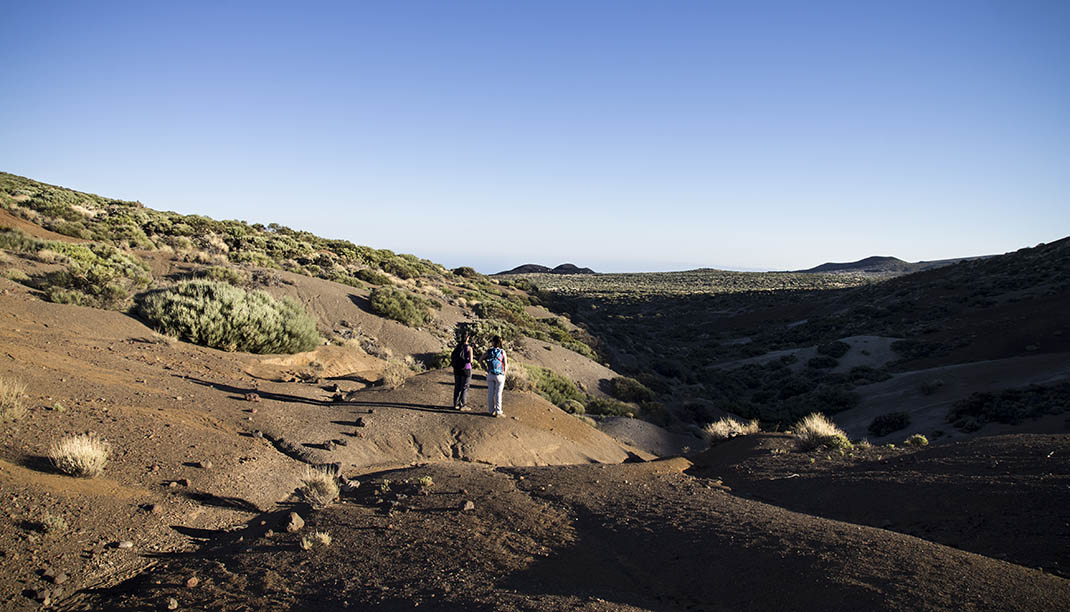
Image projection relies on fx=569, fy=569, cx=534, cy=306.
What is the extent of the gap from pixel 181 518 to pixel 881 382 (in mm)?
25032

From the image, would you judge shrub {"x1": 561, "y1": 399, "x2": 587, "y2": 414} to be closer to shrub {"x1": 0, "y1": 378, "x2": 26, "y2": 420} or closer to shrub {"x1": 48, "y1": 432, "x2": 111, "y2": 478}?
shrub {"x1": 48, "y1": 432, "x2": 111, "y2": 478}

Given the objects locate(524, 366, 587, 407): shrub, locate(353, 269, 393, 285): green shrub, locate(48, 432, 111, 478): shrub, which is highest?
locate(353, 269, 393, 285): green shrub

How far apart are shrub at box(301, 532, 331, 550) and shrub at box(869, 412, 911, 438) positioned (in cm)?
1729

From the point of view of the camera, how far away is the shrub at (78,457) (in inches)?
253

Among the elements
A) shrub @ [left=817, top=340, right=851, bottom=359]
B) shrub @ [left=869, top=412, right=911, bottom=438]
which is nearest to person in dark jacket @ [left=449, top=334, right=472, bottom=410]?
shrub @ [left=869, top=412, right=911, bottom=438]

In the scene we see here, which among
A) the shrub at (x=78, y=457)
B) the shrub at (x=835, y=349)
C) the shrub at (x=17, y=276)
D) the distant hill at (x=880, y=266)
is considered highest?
the distant hill at (x=880, y=266)

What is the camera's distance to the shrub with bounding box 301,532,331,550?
589 centimetres

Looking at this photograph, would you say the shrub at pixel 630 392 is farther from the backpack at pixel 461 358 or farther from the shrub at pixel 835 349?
the shrub at pixel 835 349

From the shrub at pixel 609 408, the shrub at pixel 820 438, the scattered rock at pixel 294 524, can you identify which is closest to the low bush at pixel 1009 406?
the shrub at pixel 820 438

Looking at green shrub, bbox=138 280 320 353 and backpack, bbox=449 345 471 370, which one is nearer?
backpack, bbox=449 345 471 370

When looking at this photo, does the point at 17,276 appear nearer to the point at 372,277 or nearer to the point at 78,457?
the point at 78,457

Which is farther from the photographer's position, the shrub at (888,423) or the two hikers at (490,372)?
the shrub at (888,423)

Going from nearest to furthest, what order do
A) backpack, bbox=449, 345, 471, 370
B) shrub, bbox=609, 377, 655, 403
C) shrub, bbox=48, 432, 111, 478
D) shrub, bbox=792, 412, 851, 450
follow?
1. shrub, bbox=48, 432, 111, 478
2. shrub, bbox=792, 412, 851, 450
3. backpack, bbox=449, 345, 471, 370
4. shrub, bbox=609, 377, 655, 403

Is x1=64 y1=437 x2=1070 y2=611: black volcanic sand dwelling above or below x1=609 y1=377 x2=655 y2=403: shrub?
above
